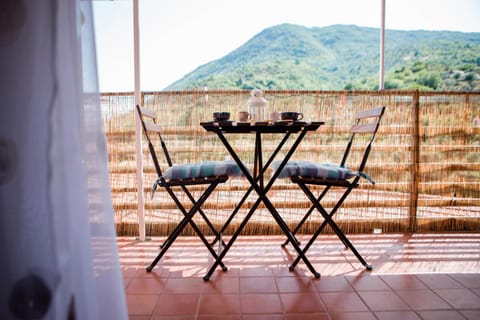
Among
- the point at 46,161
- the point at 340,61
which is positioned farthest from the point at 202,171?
the point at 340,61

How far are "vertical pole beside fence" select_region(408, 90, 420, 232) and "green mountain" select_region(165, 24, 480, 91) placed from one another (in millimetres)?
6691

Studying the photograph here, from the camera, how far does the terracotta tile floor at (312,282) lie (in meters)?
1.57

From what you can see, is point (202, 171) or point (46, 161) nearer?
point (46, 161)

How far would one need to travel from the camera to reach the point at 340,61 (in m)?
11.1

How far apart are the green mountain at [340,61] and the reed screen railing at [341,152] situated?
658 centimetres

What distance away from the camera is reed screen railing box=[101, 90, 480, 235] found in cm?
269

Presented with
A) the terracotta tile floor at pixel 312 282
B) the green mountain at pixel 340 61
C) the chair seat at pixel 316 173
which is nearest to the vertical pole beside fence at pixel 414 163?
the terracotta tile floor at pixel 312 282

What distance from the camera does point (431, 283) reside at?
1848 millimetres

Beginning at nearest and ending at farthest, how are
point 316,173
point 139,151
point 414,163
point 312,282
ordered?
point 312,282, point 316,173, point 139,151, point 414,163

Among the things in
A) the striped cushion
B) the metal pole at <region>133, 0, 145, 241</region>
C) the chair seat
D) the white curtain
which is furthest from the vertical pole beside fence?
the white curtain

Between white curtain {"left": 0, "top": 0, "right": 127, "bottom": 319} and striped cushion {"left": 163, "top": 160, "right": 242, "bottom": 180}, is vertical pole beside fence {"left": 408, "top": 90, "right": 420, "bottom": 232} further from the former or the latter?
white curtain {"left": 0, "top": 0, "right": 127, "bottom": 319}

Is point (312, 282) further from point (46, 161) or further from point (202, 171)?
point (46, 161)

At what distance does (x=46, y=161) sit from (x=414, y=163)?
109 inches

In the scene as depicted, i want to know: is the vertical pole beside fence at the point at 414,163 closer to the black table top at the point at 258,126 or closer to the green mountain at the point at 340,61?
the black table top at the point at 258,126
